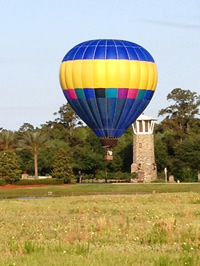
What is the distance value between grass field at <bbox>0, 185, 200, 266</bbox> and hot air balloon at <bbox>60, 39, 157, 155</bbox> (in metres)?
23.0

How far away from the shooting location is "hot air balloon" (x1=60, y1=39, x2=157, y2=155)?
180 feet

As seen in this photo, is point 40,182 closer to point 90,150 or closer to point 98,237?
point 90,150

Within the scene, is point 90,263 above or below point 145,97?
below

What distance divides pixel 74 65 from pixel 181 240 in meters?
35.8

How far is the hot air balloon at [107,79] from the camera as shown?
180 feet

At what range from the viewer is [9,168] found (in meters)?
83.5

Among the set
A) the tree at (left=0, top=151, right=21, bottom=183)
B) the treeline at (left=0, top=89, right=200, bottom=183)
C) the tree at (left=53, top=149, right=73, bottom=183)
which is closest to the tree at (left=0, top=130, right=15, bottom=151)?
the treeline at (left=0, top=89, right=200, bottom=183)

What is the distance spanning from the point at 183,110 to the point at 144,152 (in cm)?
2646

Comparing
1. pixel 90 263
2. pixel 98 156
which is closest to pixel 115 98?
pixel 90 263

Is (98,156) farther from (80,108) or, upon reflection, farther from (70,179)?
(80,108)

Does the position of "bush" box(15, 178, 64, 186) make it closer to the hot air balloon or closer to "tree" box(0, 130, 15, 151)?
"tree" box(0, 130, 15, 151)

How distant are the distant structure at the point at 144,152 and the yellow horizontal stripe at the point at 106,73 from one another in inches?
1445

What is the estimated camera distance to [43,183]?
83.5 metres

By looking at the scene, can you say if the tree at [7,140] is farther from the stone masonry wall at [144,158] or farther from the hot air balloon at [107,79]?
the hot air balloon at [107,79]
